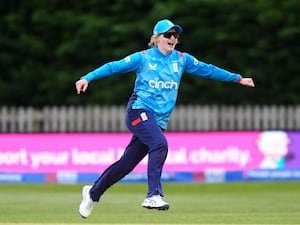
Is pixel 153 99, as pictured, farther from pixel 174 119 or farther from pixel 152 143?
pixel 174 119

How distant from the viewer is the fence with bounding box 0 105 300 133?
27.5m

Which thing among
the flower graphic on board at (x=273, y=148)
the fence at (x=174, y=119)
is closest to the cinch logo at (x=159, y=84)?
the flower graphic on board at (x=273, y=148)

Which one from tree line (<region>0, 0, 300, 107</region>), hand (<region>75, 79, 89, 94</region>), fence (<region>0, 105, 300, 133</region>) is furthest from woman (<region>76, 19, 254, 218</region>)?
tree line (<region>0, 0, 300, 107</region>)

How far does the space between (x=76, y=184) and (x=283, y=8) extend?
10115mm

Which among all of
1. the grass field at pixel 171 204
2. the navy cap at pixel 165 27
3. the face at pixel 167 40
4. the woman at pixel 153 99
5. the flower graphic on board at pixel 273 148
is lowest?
the grass field at pixel 171 204

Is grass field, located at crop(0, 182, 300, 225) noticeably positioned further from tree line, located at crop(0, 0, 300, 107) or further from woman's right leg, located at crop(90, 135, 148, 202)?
tree line, located at crop(0, 0, 300, 107)

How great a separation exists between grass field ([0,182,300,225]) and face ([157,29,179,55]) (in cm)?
185

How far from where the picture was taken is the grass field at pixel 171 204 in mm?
12023

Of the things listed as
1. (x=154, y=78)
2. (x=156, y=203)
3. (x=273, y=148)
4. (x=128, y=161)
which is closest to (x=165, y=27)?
(x=154, y=78)

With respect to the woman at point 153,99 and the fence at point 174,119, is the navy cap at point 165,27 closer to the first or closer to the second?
the woman at point 153,99

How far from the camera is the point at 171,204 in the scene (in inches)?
672

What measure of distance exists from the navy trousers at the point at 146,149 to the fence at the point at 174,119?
53.2ft

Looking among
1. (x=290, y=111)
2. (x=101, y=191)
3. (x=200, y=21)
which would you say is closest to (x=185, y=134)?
(x=290, y=111)

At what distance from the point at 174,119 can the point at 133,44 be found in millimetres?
3675
